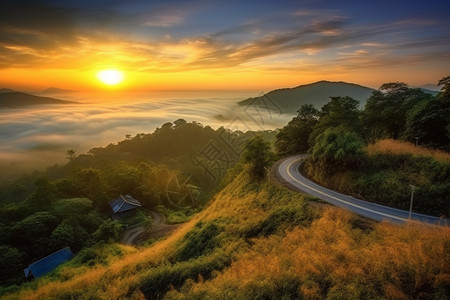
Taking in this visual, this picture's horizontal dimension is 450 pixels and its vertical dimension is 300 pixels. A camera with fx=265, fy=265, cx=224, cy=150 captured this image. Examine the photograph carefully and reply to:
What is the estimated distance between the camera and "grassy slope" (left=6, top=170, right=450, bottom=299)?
9180mm

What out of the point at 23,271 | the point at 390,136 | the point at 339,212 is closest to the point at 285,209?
the point at 339,212

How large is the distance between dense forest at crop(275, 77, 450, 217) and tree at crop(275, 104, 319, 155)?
6.21 m

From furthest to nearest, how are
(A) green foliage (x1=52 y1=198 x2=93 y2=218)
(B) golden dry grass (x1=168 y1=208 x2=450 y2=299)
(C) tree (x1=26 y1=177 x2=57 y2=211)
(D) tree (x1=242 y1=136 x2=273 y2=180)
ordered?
(C) tree (x1=26 y1=177 x2=57 y2=211)
(A) green foliage (x1=52 y1=198 x2=93 y2=218)
(D) tree (x1=242 y1=136 x2=273 y2=180)
(B) golden dry grass (x1=168 y1=208 x2=450 y2=299)

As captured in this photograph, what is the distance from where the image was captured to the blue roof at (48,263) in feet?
82.6

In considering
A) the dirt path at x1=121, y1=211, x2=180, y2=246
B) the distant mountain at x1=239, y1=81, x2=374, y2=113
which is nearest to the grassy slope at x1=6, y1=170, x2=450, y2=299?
the dirt path at x1=121, y1=211, x2=180, y2=246

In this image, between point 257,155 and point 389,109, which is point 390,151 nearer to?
point 257,155

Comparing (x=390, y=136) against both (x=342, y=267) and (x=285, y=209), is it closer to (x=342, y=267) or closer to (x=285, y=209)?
(x=285, y=209)

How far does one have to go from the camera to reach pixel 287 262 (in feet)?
37.7

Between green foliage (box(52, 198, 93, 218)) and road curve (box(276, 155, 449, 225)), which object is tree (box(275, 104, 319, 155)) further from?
green foliage (box(52, 198, 93, 218))

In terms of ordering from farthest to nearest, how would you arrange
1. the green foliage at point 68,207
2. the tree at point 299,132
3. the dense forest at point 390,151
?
the tree at point 299,132 < the green foliage at point 68,207 < the dense forest at point 390,151

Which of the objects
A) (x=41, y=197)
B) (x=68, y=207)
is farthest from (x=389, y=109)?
(x=41, y=197)

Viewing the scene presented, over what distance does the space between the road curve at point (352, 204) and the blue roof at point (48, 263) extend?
2325cm

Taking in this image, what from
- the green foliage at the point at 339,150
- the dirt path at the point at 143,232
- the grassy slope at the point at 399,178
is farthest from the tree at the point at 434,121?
the dirt path at the point at 143,232

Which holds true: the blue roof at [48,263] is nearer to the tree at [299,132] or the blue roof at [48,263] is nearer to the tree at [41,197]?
the tree at [41,197]
